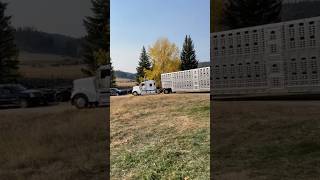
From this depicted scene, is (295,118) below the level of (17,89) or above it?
below

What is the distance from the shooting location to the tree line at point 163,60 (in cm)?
697

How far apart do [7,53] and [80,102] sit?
1060 mm

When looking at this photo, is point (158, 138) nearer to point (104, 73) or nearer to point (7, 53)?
point (104, 73)

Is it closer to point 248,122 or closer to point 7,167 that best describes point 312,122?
point 248,122

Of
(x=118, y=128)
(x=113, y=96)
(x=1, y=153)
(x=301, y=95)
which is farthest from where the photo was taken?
(x=301, y=95)

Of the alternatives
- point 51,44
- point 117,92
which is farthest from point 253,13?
point 51,44

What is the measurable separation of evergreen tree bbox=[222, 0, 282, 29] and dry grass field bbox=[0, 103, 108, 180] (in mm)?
7973

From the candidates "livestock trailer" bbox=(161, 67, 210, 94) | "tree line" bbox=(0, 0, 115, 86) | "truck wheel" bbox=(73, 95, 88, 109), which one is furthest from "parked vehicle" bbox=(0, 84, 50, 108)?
"livestock trailer" bbox=(161, 67, 210, 94)

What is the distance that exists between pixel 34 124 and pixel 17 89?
0.46 metres

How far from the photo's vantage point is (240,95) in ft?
38.8

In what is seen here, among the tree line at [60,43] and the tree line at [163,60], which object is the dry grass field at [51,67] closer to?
the tree line at [60,43]

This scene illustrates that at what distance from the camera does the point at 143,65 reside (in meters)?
7.27

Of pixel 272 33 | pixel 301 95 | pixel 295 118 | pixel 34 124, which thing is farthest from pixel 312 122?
pixel 34 124

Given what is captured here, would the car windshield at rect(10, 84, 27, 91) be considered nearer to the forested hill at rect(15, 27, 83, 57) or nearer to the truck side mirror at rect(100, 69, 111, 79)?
the forested hill at rect(15, 27, 83, 57)
